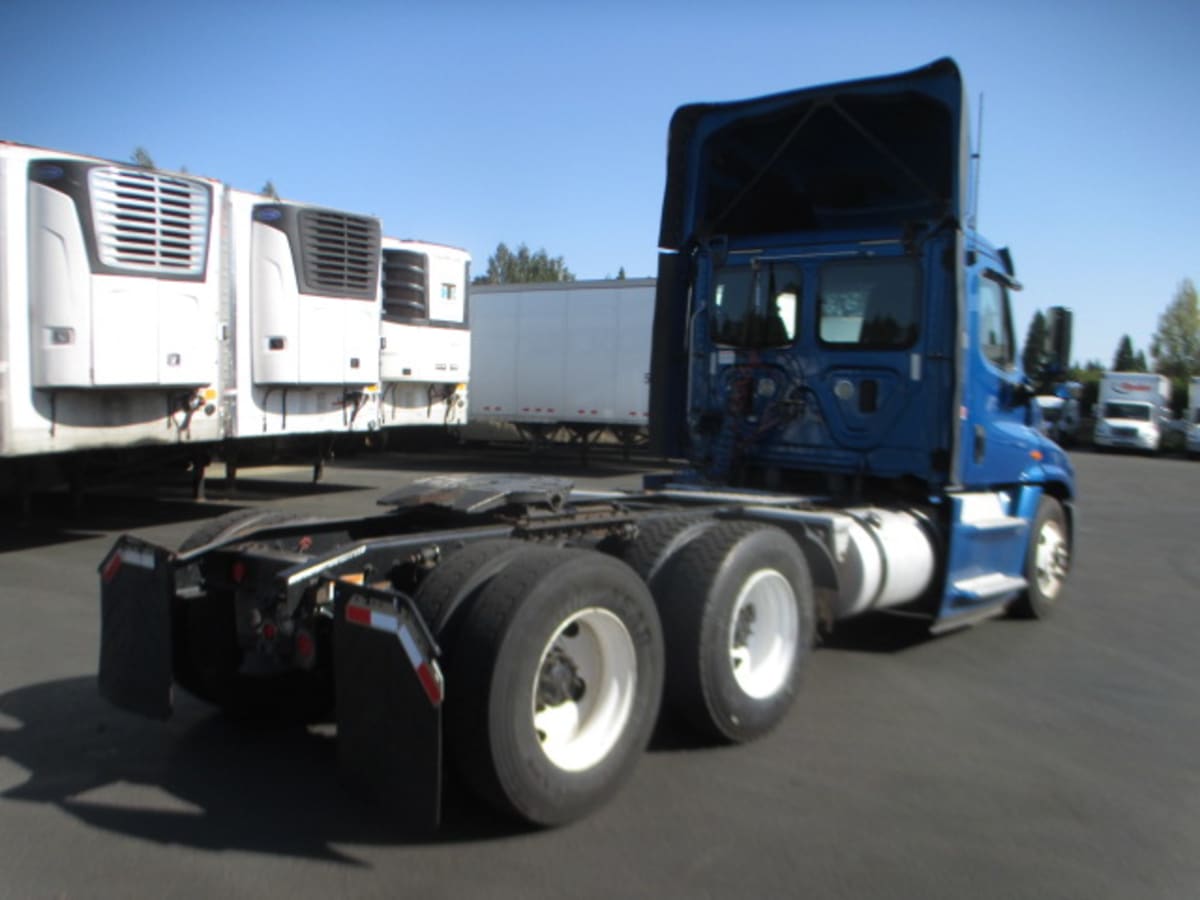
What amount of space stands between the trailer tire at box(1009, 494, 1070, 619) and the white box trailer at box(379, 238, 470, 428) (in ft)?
28.7

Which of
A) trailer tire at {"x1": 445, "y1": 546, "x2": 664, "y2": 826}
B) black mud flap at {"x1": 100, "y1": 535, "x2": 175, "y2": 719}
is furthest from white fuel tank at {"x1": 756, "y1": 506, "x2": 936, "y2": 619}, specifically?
black mud flap at {"x1": 100, "y1": 535, "x2": 175, "y2": 719}

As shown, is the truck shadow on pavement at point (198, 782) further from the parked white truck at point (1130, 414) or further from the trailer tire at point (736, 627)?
the parked white truck at point (1130, 414)

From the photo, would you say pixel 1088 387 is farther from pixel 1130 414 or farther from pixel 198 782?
pixel 198 782

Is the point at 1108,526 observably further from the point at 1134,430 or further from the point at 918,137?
the point at 1134,430

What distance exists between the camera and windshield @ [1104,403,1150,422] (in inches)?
1430

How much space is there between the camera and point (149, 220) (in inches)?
363

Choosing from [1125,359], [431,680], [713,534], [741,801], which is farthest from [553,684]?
[1125,359]

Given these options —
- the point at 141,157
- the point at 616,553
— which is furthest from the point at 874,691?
the point at 141,157

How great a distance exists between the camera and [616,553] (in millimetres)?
4953

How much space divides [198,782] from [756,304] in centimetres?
511

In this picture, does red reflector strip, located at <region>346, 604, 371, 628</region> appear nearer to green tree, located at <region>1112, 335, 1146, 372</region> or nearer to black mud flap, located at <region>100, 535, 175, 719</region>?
black mud flap, located at <region>100, 535, 175, 719</region>

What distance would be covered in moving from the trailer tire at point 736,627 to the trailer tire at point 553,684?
309 millimetres

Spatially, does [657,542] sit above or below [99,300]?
below

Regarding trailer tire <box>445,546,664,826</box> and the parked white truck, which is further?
the parked white truck
